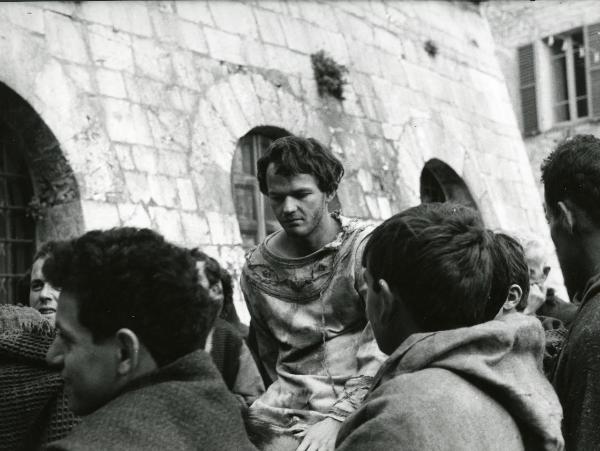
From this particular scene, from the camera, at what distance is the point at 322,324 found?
3279 millimetres

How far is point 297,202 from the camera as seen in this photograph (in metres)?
3.44

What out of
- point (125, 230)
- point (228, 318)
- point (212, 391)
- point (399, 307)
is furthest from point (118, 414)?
point (228, 318)

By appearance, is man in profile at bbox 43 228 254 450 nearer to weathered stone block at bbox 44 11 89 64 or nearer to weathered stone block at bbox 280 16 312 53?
weathered stone block at bbox 44 11 89 64

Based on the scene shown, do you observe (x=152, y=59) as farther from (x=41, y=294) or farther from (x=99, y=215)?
(x=41, y=294)

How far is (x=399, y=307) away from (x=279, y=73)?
20.4 feet

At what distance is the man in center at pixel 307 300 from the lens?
10.4ft

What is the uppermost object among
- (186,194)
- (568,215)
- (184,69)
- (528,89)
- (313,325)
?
(528,89)

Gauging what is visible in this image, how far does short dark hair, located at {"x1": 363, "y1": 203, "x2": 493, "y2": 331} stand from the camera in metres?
1.97

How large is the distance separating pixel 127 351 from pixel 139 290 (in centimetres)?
14

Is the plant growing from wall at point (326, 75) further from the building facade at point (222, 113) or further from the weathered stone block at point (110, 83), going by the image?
the weathered stone block at point (110, 83)

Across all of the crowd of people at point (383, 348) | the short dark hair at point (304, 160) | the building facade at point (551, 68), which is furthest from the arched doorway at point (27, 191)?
the building facade at point (551, 68)

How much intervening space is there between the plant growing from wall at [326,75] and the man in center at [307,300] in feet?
16.2

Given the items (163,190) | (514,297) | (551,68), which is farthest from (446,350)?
(551,68)

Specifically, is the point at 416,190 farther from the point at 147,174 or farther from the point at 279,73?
the point at 147,174
